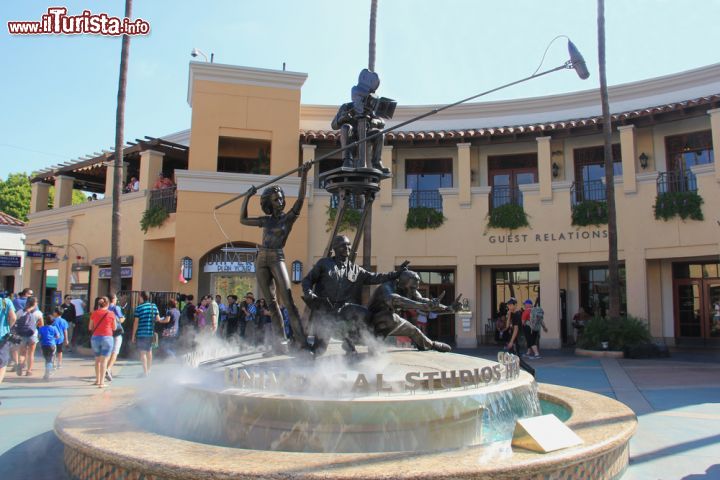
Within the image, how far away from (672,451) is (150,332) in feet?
29.3

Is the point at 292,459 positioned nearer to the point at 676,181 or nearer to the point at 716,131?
the point at 716,131

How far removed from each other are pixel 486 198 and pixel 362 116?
1275 centimetres

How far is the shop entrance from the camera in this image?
736 inches

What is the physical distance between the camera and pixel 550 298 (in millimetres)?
18641

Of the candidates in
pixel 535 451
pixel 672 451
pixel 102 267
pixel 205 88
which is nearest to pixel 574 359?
pixel 672 451

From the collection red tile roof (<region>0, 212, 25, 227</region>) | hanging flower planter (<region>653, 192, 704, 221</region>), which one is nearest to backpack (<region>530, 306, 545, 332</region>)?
hanging flower planter (<region>653, 192, 704, 221</region>)

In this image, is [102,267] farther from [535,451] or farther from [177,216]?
[535,451]

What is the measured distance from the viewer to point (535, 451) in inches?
161

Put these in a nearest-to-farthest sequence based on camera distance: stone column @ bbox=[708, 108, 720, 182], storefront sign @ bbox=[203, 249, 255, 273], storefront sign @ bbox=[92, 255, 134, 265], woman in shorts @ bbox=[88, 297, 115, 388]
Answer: woman in shorts @ bbox=[88, 297, 115, 388] < stone column @ bbox=[708, 108, 720, 182] < storefront sign @ bbox=[203, 249, 255, 273] < storefront sign @ bbox=[92, 255, 134, 265]

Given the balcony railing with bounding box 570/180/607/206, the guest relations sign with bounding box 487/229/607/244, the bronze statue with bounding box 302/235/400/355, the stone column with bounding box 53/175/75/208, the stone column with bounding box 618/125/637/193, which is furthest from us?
the stone column with bounding box 53/175/75/208

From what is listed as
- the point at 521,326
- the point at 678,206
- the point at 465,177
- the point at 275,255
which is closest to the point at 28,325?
the point at 275,255

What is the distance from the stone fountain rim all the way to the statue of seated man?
13.8 feet

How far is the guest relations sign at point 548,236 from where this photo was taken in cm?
1838

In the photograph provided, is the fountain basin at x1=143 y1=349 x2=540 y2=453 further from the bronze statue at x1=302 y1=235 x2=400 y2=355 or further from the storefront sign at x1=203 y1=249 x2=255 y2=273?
the storefront sign at x1=203 y1=249 x2=255 y2=273
